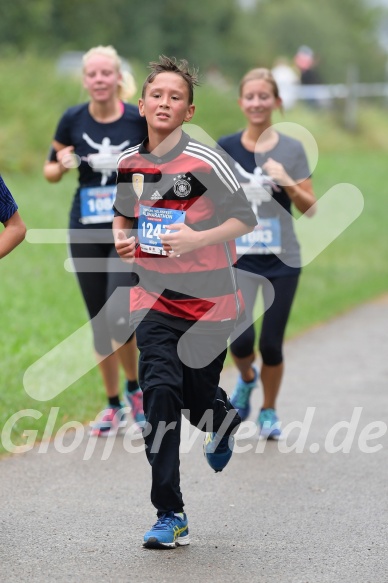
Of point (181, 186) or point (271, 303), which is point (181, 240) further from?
point (271, 303)

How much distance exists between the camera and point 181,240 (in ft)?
17.2

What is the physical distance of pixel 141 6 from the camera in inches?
1943

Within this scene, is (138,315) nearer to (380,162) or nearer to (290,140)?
(290,140)

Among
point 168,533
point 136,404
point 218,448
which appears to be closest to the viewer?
point 168,533

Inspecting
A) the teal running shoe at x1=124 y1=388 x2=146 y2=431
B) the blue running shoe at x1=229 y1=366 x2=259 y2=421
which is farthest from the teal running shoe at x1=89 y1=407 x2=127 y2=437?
the blue running shoe at x1=229 y1=366 x2=259 y2=421

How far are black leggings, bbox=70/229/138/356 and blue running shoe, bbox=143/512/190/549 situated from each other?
7.70 ft

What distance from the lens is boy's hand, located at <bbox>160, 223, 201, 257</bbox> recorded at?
17.2ft

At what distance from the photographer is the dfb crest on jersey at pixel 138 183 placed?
548 cm

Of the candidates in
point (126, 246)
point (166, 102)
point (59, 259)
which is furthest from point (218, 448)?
point (59, 259)

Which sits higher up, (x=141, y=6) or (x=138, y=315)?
(x=141, y=6)

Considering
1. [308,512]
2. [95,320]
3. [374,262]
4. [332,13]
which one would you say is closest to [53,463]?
[95,320]

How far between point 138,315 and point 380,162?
2471 cm

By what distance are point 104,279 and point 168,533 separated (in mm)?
2651

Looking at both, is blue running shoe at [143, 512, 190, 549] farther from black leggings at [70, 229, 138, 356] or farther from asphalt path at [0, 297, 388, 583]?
black leggings at [70, 229, 138, 356]
